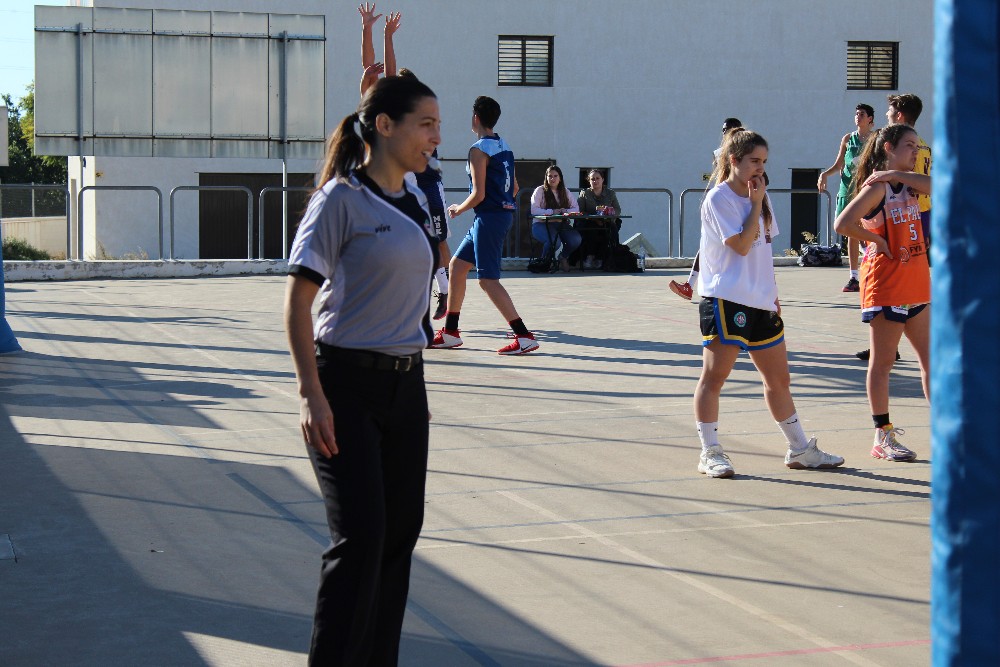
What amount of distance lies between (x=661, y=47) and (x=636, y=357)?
2511 centimetres

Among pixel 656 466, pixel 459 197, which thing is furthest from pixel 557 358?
pixel 459 197

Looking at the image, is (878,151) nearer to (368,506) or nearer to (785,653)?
(785,653)

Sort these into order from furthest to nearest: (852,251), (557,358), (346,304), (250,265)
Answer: (250,265) → (852,251) → (557,358) → (346,304)

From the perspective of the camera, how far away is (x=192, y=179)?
3334cm

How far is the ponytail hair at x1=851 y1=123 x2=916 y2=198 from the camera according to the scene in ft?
22.9

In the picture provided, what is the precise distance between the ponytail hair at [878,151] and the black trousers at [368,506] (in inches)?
158

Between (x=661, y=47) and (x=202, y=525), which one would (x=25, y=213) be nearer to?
(x=661, y=47)

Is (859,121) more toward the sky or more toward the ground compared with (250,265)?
more toward the sky

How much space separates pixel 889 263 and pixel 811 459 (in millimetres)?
1087

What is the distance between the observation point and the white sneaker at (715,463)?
6.59 metres

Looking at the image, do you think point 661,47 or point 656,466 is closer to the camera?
point 656,466

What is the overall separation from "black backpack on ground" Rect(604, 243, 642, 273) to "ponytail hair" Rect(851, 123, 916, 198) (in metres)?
13.9

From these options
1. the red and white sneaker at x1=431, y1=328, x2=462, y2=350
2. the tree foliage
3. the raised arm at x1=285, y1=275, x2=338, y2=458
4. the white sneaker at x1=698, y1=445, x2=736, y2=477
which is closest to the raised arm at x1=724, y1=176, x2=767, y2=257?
the white sneaker at x1=698, y1=445, x2=736, y2=477

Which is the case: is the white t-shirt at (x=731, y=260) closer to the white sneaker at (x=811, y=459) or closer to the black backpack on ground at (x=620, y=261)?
the white sneaker at (x=811, y=459)
